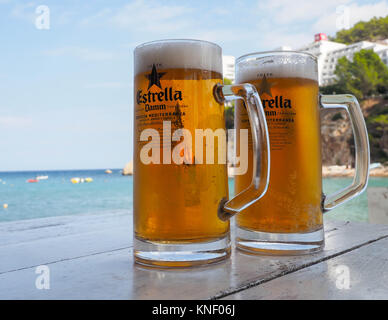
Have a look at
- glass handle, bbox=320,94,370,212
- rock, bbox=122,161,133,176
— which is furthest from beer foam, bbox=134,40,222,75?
rock, bbox=122,161,133,176

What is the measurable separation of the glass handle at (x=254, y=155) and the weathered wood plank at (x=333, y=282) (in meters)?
0.11

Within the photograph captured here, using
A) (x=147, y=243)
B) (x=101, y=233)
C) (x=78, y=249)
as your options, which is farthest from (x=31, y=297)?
(x=101, y=233)

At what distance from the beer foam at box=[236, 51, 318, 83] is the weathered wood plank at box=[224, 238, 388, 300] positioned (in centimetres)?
30

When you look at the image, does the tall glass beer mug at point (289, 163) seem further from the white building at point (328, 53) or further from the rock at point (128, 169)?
the rock at point (128, 169)

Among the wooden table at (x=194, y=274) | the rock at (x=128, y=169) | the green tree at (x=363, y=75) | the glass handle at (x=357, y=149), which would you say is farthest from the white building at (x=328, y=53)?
the wooden table at (x=194, y=274)

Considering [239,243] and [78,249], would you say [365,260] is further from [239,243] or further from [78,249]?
[78,249]

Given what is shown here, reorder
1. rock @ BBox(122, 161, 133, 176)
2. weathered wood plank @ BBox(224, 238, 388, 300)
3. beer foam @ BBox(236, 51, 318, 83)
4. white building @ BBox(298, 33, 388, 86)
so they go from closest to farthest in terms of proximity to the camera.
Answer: weathered wood plank @ BBox(224, 238, 388, 300) → beer foam @ BBox(236, 51, 318, 83) → white building @ BBox(298, 33, 388, 86) → rock @ BBox(122, 161, 133, 176)

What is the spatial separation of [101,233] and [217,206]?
0.40 meters

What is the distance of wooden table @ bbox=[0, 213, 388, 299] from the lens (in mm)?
434

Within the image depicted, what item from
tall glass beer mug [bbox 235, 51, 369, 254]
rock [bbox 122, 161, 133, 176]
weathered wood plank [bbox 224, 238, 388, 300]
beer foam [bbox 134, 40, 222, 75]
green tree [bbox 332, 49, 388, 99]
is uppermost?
green tree [bbox 332, 49, 388, 99]

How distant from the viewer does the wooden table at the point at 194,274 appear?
434 mm

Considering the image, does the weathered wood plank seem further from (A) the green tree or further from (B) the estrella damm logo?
(A) the green tree

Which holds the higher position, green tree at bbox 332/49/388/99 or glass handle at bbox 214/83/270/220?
green tree at bbox 332/49/388/99

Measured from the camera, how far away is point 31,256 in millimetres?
643
